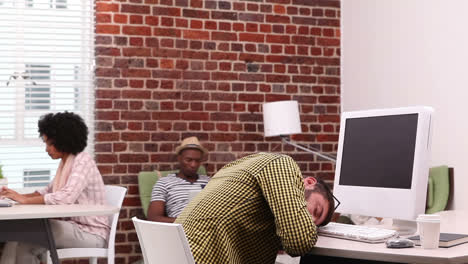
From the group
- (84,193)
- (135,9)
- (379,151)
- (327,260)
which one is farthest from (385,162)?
(135,9)

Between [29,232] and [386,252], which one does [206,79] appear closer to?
[29,232]

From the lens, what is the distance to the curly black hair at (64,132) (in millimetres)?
4320

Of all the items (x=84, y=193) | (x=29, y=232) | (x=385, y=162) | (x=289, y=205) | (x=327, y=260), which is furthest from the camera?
(x=84, y=193)

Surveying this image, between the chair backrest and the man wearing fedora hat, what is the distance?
45 centimetres

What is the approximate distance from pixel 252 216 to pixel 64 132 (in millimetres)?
2500

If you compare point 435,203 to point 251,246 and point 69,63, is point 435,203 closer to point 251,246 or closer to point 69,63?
point 251,246

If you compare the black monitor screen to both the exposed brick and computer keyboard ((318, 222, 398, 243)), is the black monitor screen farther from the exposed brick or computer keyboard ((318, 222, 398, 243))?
the exposed brick

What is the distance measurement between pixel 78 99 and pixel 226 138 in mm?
1198

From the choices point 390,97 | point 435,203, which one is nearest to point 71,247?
point 435,203

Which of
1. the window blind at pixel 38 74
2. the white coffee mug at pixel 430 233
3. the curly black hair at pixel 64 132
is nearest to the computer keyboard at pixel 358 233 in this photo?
the white coffee mug at pixel 430 233

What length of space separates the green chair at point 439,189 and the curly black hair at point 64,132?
2266 millimetres

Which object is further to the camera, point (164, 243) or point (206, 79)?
point (206, 79)

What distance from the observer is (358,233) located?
7.27 feet

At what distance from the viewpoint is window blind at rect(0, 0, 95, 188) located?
4945 millimetres
